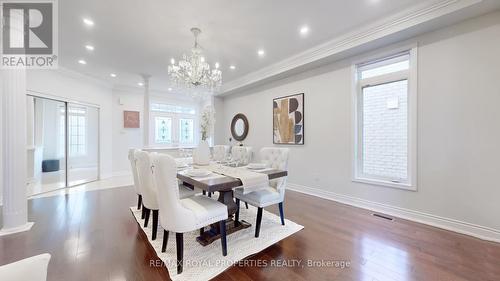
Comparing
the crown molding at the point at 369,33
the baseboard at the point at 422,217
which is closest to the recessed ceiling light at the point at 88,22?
the crown molding at the point at 369,33

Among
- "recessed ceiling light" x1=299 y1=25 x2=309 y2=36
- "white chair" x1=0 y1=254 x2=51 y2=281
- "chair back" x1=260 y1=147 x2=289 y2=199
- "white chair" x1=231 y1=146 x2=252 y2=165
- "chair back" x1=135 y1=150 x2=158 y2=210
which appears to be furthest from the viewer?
"white chair" x1=231 y1=146 x2=252 y2=165

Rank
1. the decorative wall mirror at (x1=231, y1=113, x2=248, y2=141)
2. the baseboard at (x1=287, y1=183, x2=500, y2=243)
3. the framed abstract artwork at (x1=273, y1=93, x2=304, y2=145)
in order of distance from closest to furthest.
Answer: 1. the baseboard at (x1=287, y1=183, x2=500, y2=243)
2. the framed abstract artwork at (x1=273, y1=93, x2=304, y2=145)
3. the decorative wall mirror at (x1=231, y1=113, x2=248, y2=141)

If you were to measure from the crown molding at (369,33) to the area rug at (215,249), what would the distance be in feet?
9.76

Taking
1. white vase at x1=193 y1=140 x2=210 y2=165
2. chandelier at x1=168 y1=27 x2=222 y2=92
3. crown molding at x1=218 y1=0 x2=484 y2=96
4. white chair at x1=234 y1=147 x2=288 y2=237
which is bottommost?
white chair at x1=234 y1=147 x2=288 y2=237

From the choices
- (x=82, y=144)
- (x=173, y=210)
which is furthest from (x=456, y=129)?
(x=82, y=144)

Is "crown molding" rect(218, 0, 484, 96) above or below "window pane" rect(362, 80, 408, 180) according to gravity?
above

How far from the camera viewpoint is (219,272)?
6.03 ft

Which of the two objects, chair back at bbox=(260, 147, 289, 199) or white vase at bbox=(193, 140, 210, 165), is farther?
white vase at bbox=(193, 140, 210, 165)

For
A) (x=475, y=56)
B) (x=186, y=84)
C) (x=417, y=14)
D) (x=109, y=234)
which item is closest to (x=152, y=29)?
(x=186, y=84)

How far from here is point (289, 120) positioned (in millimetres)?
4770

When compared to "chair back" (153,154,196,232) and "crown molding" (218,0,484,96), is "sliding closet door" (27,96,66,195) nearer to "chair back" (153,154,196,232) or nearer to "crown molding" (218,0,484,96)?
A: "chair back" (153,154,196,232)

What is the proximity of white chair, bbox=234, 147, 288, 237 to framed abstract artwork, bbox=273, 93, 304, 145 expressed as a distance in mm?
1593

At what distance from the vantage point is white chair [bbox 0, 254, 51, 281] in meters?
0.64

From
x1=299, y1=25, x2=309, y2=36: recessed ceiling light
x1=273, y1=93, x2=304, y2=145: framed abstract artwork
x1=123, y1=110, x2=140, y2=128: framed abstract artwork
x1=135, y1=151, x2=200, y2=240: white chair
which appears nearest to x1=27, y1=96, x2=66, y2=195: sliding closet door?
x1=123, y1=110, x2=140, y2=128: framed abstract artwork
